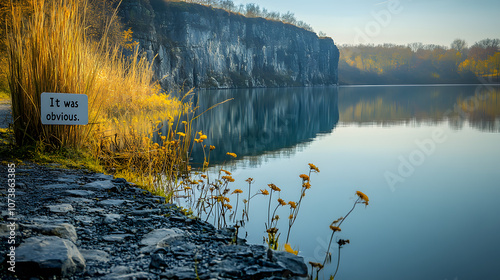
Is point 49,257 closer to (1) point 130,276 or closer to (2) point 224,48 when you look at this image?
(1) point 130,276

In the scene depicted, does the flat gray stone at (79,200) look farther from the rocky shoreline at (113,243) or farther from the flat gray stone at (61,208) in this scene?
the flat gray stone at (61,208)

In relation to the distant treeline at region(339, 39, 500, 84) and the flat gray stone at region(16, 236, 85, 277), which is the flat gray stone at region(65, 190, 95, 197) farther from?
the distant treeline at region(339, 39, 500, 84)

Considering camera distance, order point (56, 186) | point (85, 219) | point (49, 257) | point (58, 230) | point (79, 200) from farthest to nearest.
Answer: point (56, 186)
point (79, 200)
point (85, 219)
point (58, 230)
point (49, 257)

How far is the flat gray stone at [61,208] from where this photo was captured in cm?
308

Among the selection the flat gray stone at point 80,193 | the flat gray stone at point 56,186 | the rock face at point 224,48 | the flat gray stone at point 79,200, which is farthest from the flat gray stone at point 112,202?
the rock face at point 224,48

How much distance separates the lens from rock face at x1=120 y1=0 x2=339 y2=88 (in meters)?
58.9

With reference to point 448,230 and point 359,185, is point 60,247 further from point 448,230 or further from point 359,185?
point 359,185

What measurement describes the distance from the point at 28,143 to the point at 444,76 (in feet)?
506

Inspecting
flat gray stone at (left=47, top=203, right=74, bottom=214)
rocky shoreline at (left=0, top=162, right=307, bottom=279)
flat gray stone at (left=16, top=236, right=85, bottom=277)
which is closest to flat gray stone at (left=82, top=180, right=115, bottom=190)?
rocky shoreline at (left=0, top=162, right=307, bottom=279)

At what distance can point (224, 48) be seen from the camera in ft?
283

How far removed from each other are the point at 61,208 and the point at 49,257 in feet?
3.73

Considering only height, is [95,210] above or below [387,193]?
above

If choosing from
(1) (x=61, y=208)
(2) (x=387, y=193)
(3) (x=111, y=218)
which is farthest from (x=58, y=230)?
(2) (x=387, y=193)

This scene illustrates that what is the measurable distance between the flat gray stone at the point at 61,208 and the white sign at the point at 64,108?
1646 millimetres
